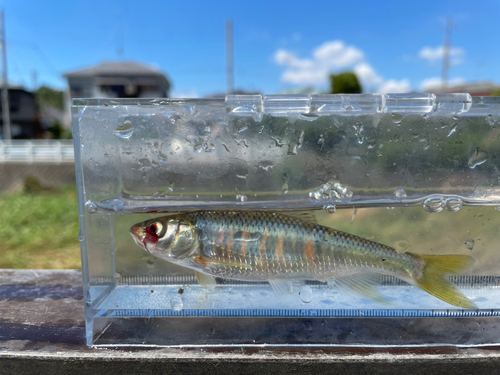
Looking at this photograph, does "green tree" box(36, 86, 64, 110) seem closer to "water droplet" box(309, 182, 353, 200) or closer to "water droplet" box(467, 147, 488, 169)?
"water droplet" box(309, 182, 353, 200)

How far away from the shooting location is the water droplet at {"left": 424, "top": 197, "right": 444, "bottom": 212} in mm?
1972

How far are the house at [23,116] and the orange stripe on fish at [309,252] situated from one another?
4118 cm

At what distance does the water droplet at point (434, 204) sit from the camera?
1972mm

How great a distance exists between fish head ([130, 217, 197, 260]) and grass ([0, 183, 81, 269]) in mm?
5144

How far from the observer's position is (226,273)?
1710 mm

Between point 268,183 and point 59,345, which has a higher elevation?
point 268,183

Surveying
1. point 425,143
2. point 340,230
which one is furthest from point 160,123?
point 425,143

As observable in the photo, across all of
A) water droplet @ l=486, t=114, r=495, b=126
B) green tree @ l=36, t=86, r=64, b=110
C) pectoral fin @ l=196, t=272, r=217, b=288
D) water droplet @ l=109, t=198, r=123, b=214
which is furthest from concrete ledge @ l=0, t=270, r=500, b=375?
green tree @ l=36, t=86, r=64, b=110

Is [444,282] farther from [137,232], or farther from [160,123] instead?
[160,123]

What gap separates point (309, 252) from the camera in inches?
67.1

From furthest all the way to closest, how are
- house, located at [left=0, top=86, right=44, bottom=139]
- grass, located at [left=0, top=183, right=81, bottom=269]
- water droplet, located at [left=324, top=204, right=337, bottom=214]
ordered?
house, located at [left=0, top=86, right=44, bottom=139] < grass, located at [left=0, top=183, right=81, bottom=269] < water droplet, located at [left=324, top=204, right=337, bottom=214]

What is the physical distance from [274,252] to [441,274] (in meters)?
0.85

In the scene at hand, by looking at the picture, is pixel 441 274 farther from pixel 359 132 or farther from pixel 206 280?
pixel 206 280

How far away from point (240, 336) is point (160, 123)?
120 centimetres
